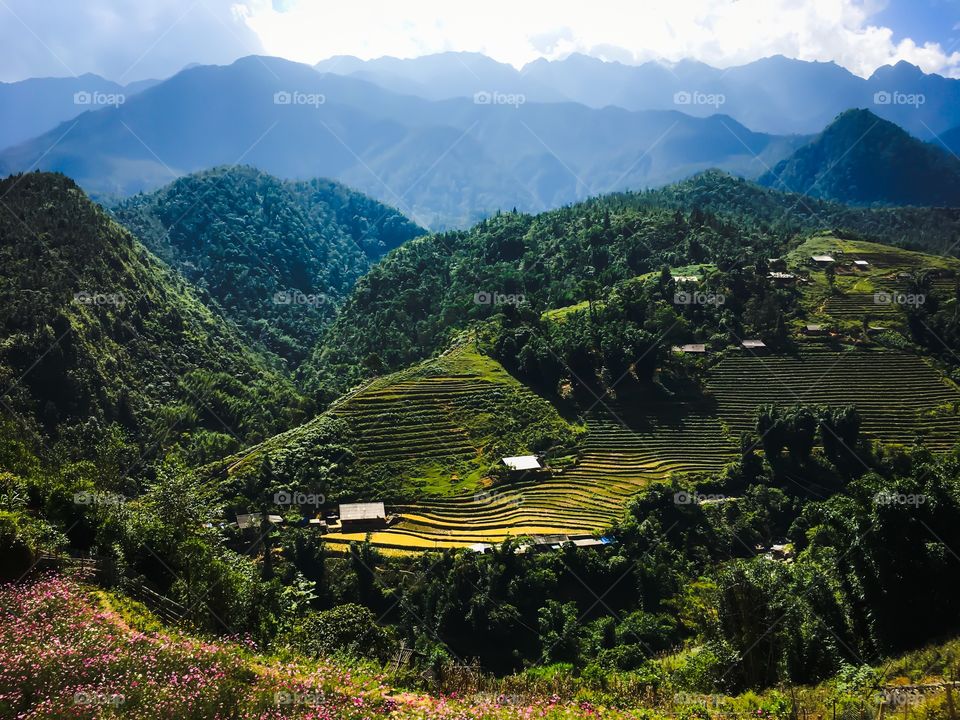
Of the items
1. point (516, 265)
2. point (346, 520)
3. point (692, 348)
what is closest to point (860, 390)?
point (692, 348)

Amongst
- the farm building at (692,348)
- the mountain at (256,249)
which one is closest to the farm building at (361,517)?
the farm building at (692,348)

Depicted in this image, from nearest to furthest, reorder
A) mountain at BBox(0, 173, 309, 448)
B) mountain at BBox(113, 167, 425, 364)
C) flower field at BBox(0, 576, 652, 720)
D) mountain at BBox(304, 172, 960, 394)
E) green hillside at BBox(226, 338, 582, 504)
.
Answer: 1. flower field at BBox(0, 576, 652, 720)
2. green hillside at BBox(226, 338, 582, 504)
3. mountain at BBox(0, 173, 309, 448)
4. mountain at BBox(304, 172, 960, 394)
5. mountain at BBox(113, 167, 425, 364)

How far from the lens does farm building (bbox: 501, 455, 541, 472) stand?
39094 mm

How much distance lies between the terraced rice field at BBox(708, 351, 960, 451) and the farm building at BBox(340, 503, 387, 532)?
22185 millimetres

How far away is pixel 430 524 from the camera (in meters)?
35.5

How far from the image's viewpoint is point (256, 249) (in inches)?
4279

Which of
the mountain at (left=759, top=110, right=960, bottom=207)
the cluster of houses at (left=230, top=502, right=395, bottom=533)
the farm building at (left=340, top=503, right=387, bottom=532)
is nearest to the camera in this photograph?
the cluster of houses at (left=230, top=502, right=395, bottom=533)

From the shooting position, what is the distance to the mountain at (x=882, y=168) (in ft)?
532

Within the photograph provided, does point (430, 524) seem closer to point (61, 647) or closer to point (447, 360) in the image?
point (447, 360)

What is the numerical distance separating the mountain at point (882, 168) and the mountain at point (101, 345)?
14896cm

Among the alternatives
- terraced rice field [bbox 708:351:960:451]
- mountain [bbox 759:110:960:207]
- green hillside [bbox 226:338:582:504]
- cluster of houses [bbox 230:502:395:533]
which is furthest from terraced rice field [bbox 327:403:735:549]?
mountain [bbox 759:110:960:207]

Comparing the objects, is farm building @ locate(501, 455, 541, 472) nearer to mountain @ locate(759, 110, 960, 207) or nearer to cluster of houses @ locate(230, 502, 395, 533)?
cluster of houses @ locate(230, 502, 395, 533)

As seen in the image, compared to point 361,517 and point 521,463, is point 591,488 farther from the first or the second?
point 361,517

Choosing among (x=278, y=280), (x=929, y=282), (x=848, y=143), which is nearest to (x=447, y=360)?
(x=929, y=282)
